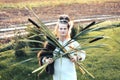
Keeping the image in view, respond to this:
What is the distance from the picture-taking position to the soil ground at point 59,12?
21916 mm

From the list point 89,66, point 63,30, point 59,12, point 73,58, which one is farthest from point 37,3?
point 73,58

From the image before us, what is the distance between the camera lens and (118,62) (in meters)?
10.6

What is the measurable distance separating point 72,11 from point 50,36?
19.9 metres

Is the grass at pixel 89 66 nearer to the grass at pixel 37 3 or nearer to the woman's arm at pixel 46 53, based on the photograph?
the woman's arm at pixel 46 53

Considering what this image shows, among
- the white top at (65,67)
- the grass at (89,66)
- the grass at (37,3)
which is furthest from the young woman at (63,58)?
the grass at (37,3)

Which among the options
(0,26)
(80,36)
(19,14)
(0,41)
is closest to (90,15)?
(19,14)

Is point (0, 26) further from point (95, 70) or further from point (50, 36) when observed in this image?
point (50, 36)

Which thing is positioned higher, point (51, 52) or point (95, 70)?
point (51, 52)

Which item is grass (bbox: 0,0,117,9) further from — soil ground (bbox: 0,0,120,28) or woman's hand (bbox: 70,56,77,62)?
woman's hand (bbox: 70,56,77,62)

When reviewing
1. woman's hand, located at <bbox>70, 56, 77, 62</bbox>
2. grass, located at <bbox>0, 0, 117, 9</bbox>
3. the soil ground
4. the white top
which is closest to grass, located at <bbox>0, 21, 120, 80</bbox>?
the white top

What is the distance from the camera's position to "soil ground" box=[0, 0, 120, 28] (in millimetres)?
21916

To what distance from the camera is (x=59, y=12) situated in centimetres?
2517

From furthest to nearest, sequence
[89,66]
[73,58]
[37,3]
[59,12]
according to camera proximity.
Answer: [37,3], [59,12], [89,66], [73,58]

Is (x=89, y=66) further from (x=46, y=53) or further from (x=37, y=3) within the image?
(x=37, y=3)
